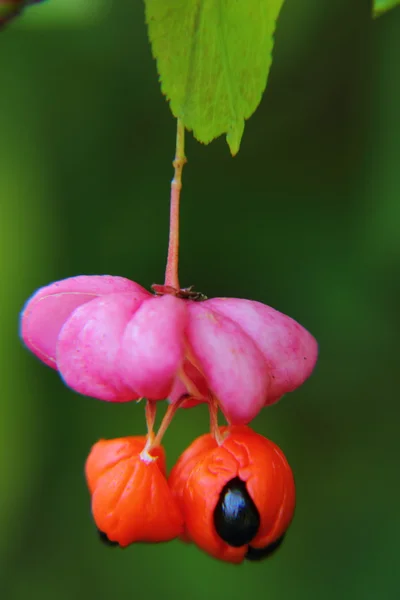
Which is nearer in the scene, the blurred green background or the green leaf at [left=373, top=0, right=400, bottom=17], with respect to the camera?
the green leaf at [left=373, top=0, right=400, bottom=17]

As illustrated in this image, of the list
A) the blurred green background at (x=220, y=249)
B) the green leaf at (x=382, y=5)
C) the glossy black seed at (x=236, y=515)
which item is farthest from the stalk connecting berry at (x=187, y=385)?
the blurred green background at (x=220, y=249)

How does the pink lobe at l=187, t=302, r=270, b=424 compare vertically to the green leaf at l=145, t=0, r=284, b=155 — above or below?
below

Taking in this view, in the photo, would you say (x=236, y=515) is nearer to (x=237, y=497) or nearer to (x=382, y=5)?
(x=237, y=497)

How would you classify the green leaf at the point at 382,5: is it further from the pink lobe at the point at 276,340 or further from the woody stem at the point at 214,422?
the woody stem at the point at 214,422

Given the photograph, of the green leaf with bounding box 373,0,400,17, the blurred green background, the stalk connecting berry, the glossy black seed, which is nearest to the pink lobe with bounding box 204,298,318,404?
the stalk connecting berry

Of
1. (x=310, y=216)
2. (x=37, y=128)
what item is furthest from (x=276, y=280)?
(x=37, y=128)

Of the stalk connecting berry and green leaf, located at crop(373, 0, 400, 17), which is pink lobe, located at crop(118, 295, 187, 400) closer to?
the stalk connecting berry

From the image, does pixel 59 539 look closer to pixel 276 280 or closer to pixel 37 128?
pixel 276 280
